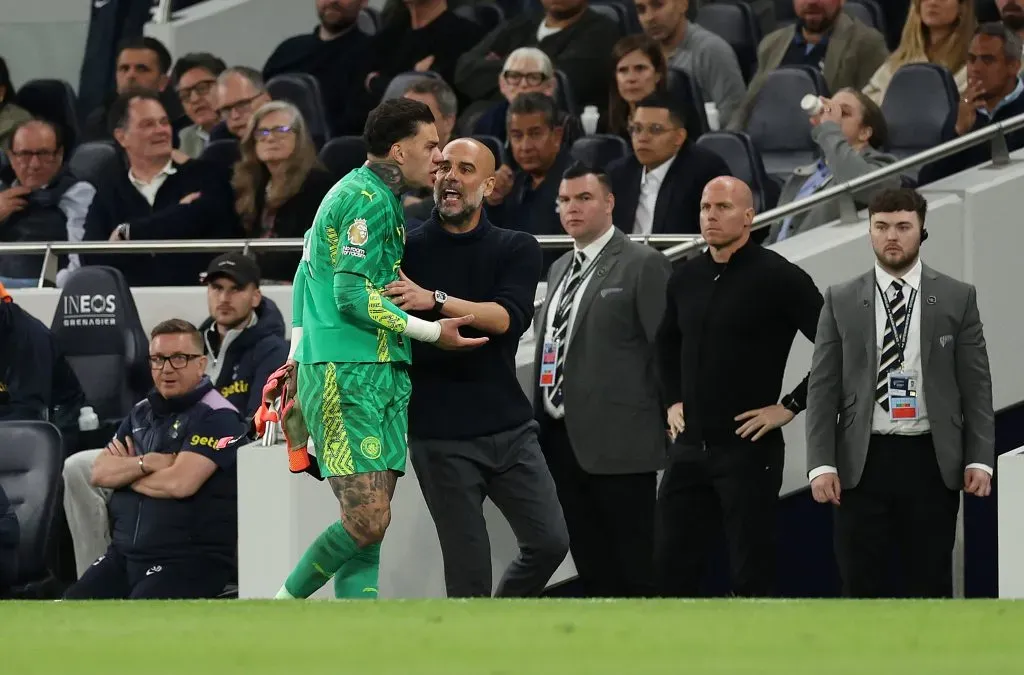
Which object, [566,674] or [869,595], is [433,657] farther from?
[869,595]

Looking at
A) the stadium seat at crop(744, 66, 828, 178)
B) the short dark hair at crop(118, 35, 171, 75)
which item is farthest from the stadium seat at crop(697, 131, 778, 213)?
the short dark hair at crop(118, 35, 171, 75)

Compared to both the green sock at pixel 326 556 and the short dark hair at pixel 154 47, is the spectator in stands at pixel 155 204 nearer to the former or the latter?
the short dark hair at pixel 154 47

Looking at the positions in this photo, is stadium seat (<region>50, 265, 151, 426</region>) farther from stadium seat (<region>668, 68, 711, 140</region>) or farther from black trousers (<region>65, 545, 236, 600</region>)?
stadium seat (<region>668, 68, 711, 140</region>)

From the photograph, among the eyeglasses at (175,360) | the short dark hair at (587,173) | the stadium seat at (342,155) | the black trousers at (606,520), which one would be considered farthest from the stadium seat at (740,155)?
the eyeglasses at (175,360)

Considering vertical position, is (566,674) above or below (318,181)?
below

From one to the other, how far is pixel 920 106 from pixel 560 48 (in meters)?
2.25

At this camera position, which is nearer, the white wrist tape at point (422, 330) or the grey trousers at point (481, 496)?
the white wrist tape at point (422, 330)

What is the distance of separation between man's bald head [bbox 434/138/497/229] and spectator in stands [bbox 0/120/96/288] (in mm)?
4605

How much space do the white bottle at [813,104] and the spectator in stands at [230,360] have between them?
2534 mm

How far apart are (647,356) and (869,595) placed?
1.23 meters

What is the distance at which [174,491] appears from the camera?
7719 mm

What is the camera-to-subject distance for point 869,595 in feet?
23.6

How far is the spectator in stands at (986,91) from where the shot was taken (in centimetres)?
927

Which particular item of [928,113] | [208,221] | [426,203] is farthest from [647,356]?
[208,221]
